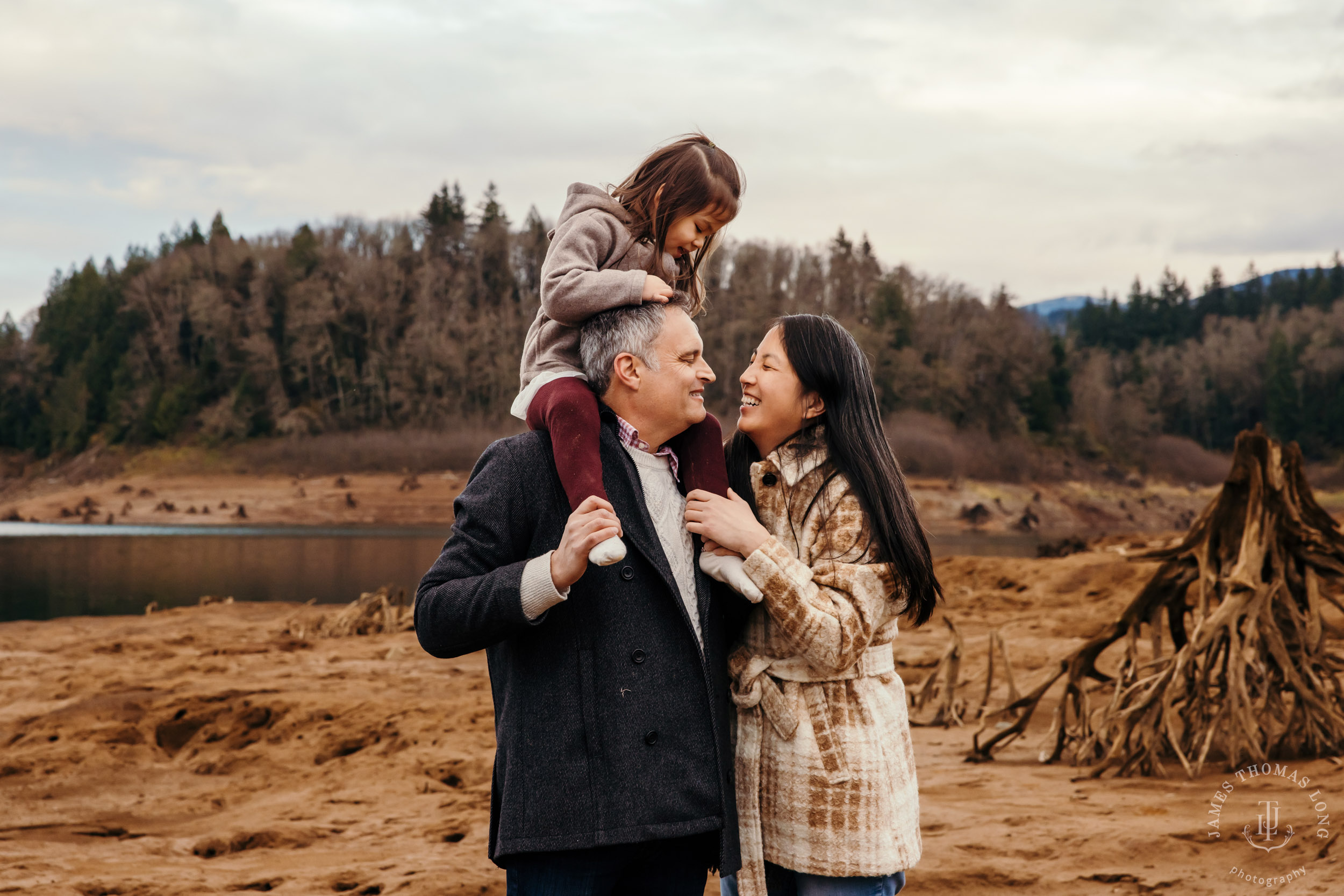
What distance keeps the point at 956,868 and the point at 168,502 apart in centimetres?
4495

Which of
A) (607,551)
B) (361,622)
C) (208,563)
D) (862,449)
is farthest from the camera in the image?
(208,563)

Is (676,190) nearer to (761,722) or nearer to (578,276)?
(578,276)

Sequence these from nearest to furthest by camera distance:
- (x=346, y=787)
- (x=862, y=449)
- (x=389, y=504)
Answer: (x=862, y=449) → (x=346, y=787) → (x=389, y=504)

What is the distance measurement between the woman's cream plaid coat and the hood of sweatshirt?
0.92 meters

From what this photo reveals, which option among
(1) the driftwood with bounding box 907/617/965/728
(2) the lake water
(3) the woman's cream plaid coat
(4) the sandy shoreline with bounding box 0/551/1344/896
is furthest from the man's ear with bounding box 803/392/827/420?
(2) the lake water

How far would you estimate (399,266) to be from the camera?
6669 centimetres

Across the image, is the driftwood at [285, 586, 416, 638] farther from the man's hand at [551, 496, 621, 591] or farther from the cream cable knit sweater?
the man's hand at [551, 496, 621, 591]

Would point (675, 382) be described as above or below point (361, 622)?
above

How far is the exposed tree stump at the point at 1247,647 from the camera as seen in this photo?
5.88 metres

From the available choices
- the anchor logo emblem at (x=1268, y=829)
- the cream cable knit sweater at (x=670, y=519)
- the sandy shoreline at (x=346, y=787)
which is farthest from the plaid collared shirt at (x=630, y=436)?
the anchor logo emblem at (x=1268, y=829)

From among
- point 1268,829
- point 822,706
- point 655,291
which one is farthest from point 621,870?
point 1268,829

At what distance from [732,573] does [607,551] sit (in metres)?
0.35

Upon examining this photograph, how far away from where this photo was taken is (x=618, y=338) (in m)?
2.46

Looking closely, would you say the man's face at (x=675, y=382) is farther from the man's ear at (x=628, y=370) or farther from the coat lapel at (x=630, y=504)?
the coat lapel at (x=630, y=504)
